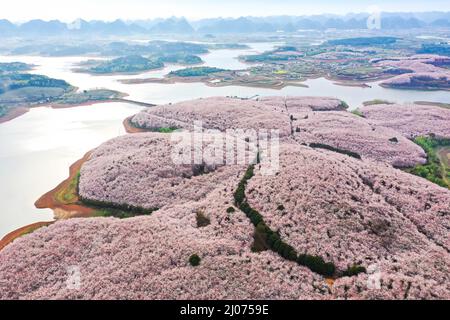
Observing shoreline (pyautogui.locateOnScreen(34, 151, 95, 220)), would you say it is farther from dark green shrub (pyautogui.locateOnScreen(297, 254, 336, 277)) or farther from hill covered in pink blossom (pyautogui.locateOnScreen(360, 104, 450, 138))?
hill covered in pink blossom (pyautogui.locateOnScreen(360, 104, 450, 138))

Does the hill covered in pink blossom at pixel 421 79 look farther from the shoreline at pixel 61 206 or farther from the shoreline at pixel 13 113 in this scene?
the shoreline at pixel 13 113

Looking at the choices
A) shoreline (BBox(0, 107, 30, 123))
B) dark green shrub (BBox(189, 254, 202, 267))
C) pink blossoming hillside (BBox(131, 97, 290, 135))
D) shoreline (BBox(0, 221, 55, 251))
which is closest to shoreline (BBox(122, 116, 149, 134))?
pink blossoming hillside (BBox(131, 97, 290, 135))

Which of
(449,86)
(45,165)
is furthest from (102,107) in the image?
(449,86)

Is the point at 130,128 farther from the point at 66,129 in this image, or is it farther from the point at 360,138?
the point at 360,138

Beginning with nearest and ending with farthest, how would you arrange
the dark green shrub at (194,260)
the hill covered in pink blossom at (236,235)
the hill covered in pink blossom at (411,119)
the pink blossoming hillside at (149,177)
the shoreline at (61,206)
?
the hill covered in pink blossom at (236,235)
the dark green shrub at (194,260)
the shoreline at (61,206)
the pink blossoming hillside at (149,177)
the hill covered in pink blossom at (411,119)

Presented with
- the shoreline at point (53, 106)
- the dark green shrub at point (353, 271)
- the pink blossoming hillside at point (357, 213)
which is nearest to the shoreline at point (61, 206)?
the pink blossoming hillside at point (357, 213)

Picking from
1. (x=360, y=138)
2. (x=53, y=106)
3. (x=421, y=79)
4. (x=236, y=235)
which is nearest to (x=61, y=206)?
(x=236, y=235)

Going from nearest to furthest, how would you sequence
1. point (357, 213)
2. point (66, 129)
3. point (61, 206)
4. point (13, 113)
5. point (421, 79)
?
point (357, 213) < point (61, 206) < point (66, 129) < point (13, 113) < point (421, 79)

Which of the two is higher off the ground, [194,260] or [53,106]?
[53,106]
